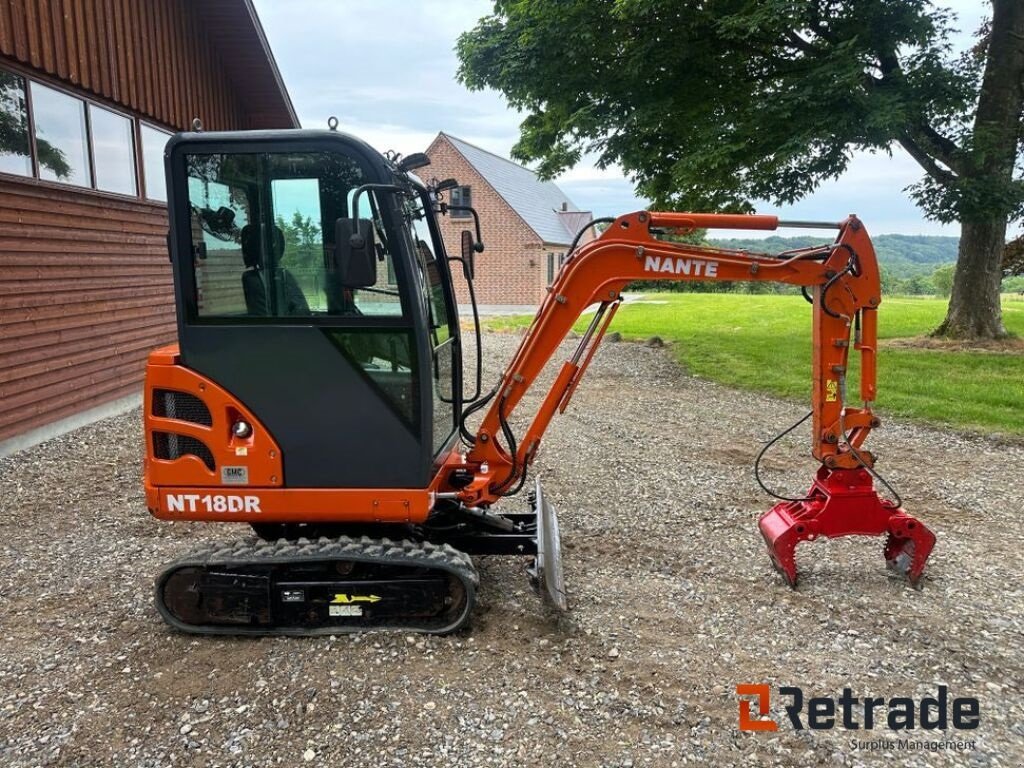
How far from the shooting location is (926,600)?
453 cm

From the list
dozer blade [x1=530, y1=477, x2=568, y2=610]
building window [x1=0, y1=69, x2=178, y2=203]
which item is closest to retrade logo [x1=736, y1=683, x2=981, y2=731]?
dozer blade [x1=530, y1=477, x2=568, y2=610]

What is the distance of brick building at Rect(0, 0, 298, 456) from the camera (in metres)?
8.01

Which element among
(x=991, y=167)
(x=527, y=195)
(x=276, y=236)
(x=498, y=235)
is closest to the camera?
(x=276, y=236)

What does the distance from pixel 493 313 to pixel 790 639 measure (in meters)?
26.3

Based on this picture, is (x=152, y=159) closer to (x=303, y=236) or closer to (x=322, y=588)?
(x=303, y=236)

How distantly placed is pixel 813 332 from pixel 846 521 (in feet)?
3.94

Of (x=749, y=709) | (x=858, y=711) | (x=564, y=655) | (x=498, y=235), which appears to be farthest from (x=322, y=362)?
(x=498, y=235)

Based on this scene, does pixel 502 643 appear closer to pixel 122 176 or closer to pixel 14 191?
pixel 14 191

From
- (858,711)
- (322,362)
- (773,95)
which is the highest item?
(773,95)

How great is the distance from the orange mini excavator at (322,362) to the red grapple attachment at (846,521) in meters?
0.87

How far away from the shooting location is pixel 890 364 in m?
12.5

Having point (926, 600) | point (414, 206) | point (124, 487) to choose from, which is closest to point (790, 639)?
point (926, 600)

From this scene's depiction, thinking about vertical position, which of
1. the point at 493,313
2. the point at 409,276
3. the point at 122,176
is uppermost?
the point at 122,176

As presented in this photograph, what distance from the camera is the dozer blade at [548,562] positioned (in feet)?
13.4
